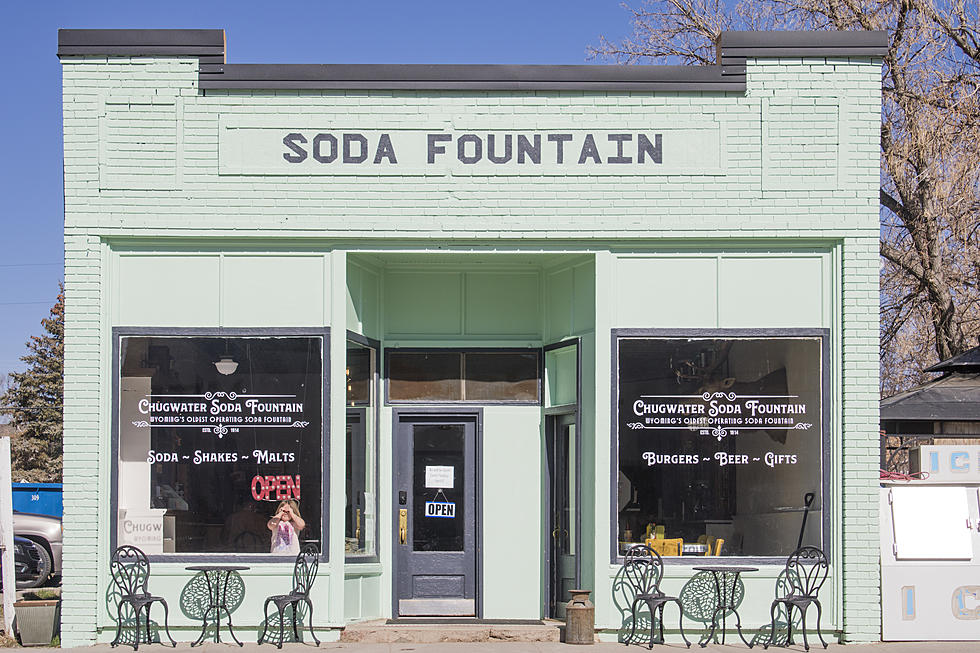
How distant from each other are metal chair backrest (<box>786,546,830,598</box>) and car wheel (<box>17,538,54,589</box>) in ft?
34.8

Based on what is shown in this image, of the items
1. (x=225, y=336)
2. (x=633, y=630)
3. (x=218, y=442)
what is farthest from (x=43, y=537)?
(x=633, y=630)

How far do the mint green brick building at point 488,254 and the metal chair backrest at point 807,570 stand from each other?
122mm

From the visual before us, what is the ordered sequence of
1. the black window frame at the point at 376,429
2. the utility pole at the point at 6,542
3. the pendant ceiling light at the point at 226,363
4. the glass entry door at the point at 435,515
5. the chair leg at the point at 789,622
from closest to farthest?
the chair leg at the point at 789,622 → the pendant ceiling light at the point at 226,363 → the utility pole at the point at 6,542 → the black window frame at the point at 376,429 → the glass entry door at the point at 435,515

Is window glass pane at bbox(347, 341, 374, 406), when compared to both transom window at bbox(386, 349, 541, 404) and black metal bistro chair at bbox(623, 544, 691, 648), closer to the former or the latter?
transom window at bbox(386, 349, 541, 404)

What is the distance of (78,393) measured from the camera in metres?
10.8

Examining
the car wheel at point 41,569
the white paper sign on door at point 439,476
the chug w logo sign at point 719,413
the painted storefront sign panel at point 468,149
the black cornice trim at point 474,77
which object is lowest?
the car wheel at point 41,569

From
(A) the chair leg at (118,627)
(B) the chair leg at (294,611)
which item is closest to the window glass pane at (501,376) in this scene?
(B) the chair leg at (294,611)

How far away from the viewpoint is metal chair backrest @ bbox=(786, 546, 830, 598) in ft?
35.0

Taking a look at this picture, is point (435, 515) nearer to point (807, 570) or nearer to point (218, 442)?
point (218, 442)

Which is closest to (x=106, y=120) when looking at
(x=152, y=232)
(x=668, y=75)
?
(x=152, y=232)

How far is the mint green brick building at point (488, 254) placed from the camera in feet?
35.5

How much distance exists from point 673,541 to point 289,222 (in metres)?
4.82

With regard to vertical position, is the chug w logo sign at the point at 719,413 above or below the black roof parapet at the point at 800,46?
below

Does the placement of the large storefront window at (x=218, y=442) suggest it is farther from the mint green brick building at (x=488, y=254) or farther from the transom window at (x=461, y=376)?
the transom window at (x=461, y=376)
